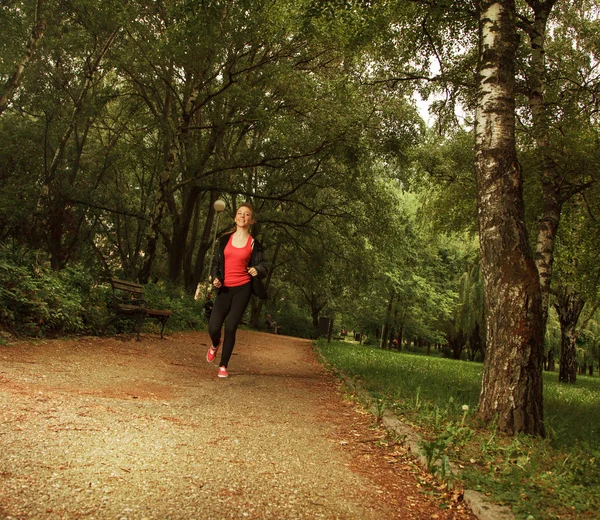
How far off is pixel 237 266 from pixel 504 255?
332cm

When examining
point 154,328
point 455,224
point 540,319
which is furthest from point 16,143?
point 540,319

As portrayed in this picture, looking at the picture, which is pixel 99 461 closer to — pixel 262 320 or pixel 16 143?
pixel 16 143

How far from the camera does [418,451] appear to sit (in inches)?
146

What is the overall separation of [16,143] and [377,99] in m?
15.6

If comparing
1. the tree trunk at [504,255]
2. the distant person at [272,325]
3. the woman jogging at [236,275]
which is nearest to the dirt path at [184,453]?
the woman jogging at [236,275]

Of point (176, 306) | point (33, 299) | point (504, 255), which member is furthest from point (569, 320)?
point (33, 299)

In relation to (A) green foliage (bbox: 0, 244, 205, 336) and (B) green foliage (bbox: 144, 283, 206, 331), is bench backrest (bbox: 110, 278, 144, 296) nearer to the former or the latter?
(A) green foliage (bbox: 0, 244, 205, 336)

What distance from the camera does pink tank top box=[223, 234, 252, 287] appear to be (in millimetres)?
6117

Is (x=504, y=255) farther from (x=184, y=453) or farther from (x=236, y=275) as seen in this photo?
(x=184, y=453)

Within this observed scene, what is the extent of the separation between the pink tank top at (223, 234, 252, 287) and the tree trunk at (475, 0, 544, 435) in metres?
2.99

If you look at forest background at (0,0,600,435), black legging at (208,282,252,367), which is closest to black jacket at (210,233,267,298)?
black legging at (208,282,252,367)

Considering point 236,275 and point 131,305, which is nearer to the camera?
point 236,275

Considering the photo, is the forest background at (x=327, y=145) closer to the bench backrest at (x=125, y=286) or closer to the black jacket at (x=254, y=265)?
the bench backrest at (x=125, y=286)

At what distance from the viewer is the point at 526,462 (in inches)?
135
